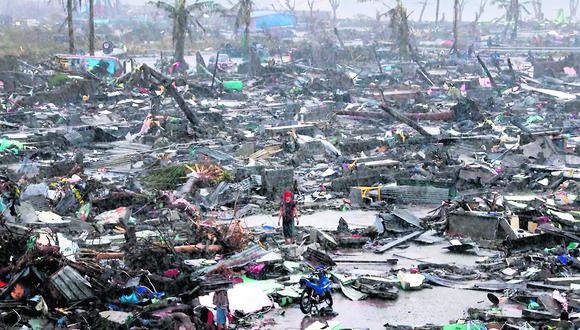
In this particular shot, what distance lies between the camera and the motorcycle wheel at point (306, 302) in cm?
1045

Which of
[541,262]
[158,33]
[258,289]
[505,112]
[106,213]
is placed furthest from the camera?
[158,33]

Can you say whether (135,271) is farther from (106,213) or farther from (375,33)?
(375,33)

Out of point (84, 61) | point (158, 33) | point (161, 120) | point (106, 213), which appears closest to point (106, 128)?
point (161, 120)

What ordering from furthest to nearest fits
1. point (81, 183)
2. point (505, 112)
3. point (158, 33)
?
point (158, 33), point (505, 112), point (81, 183)

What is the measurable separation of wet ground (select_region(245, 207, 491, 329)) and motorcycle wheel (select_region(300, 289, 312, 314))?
0.10 metres

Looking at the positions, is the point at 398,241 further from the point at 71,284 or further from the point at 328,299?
the point at 71,284

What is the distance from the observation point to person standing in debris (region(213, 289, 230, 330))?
9.56 meters

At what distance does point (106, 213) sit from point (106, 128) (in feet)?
32.5

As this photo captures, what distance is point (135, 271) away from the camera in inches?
425

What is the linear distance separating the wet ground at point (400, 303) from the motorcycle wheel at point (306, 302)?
0.10m

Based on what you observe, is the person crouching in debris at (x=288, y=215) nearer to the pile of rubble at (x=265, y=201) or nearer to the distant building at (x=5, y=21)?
the pile of rubble at (x=265, y=201)

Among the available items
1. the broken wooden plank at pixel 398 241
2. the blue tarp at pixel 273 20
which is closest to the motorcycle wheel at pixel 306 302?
the broken wooden plank at pixel 398 241

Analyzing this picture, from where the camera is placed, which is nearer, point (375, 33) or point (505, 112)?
point (505, 112)

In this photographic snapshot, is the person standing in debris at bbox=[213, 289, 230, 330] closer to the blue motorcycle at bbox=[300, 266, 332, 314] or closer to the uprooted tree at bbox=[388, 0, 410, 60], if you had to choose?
the blue motorcycle at bbox=[300, 266, 332, 314]
